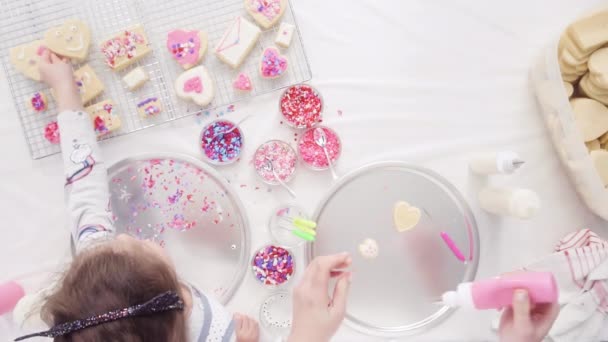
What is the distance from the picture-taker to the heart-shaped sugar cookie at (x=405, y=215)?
1.05m

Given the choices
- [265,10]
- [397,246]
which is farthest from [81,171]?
[397,246]

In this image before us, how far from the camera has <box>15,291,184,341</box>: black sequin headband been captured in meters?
0.69

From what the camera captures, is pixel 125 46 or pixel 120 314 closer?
pixel 120 314

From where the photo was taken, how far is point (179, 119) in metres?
1.08

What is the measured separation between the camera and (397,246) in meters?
1.06

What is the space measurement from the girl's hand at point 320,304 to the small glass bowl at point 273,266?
235 mm

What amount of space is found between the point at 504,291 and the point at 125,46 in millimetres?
827

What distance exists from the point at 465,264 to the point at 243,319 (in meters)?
0.46

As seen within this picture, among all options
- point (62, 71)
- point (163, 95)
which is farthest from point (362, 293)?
point (62, 71)

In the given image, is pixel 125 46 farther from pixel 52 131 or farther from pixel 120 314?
pixel 120 314

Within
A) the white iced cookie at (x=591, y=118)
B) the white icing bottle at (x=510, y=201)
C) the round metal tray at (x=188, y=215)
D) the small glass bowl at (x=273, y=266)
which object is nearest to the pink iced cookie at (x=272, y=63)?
the round metal tray at (x=188, y=215)

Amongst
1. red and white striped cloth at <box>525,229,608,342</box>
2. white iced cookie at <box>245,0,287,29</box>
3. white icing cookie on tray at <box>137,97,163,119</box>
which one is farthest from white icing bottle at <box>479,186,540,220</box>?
white icing cookie on tray at <box>137,97,163,119</box>

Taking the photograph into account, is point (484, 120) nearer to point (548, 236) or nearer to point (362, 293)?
point (548, 236)

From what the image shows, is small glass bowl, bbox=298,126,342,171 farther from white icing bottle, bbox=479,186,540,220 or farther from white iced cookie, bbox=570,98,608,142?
white iced cookie, bbox=570,98,608,142
